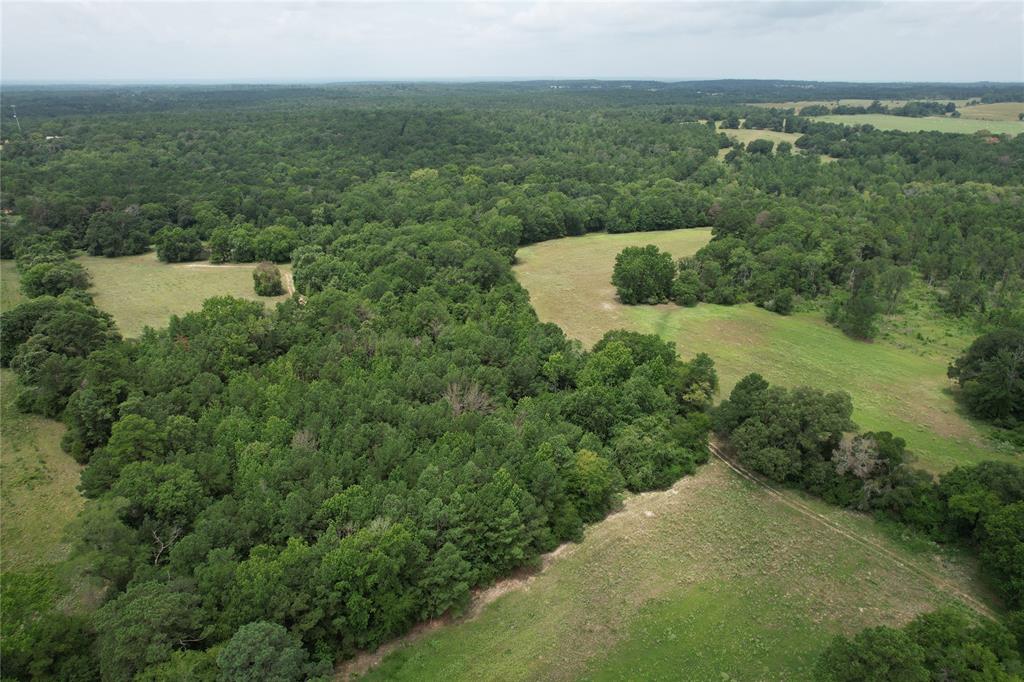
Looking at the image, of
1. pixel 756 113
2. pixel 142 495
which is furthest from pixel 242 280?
pixel 756 113

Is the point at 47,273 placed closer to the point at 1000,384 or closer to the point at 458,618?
the point at 458,618

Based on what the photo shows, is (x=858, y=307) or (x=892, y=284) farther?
(x=892, y=284)

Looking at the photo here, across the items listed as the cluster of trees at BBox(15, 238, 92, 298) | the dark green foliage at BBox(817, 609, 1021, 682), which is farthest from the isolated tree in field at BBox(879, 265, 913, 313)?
the cluster of trees at BBox(15, 238, 92, 298)

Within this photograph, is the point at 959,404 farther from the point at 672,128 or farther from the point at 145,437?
the point at 672,128

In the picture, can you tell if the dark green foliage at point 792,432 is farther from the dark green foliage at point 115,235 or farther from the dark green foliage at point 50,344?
the dark green foliage at point 115,235

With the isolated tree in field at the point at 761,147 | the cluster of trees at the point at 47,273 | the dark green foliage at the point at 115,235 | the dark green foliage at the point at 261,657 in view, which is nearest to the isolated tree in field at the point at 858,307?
the dark green foliage at the point at 261,657

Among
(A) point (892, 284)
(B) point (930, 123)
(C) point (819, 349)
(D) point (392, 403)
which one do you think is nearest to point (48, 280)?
(D) point (392, 403)

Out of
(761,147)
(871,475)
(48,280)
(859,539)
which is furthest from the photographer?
(761,147)
